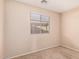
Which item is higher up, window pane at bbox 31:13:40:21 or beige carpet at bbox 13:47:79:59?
window pane at bbox 31:13:40:21

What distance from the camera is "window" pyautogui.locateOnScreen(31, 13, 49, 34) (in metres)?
3.57

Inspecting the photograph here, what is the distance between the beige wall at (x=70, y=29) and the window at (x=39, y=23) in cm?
120

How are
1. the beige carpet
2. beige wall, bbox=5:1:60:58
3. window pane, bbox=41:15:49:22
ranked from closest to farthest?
beige wall, bbox=5:1:60:58
the beige carpet
window pane, bbox=41:15:49:22

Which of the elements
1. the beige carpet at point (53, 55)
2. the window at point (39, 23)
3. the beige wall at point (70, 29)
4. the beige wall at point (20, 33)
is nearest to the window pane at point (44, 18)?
the window at point (39, 23)

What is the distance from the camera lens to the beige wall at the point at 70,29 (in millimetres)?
3973

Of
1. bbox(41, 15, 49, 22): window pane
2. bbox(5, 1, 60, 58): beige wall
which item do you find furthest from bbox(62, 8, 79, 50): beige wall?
bbox(5, 1, 60, 58): beige wall

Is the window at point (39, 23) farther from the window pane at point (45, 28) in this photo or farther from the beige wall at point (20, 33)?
the beige wall at point (20, 33)

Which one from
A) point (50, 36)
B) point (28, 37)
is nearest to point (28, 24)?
point (28, 37)

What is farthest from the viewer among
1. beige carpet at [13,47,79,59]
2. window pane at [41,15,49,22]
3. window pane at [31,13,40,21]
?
window pane at [41,15,49,22]

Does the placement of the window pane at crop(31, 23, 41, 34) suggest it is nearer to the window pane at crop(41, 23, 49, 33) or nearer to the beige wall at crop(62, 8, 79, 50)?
the window pane at crop(41, 23, 49, 33)

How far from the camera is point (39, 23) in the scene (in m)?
3.83

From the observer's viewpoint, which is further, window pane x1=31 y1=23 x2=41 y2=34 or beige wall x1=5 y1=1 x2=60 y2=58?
window pane x1=31 y1=23 x2=41 y2=34

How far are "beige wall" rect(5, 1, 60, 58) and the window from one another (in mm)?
217

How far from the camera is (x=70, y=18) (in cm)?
428
